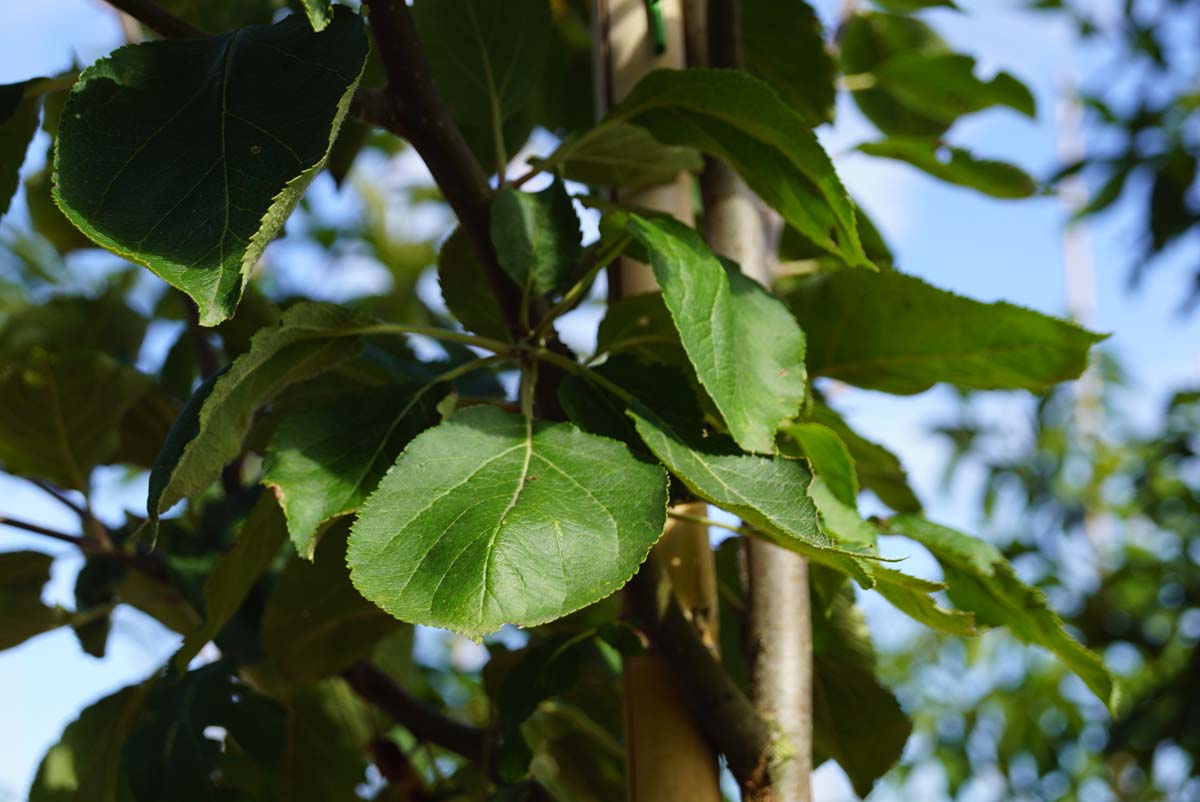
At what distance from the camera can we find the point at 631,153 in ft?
1.94

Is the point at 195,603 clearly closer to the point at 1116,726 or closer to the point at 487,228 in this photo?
the point at 487,228

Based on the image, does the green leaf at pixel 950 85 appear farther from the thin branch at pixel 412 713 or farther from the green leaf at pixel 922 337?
Answer: the thin branch at pixel 412 713

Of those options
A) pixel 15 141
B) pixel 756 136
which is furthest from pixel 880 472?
pixel 15 141

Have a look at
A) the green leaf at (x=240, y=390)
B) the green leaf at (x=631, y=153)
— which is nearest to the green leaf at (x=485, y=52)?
the green leaf at (x=631, y=153)

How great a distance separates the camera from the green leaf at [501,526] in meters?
0.37

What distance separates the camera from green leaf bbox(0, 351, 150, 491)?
762 mm

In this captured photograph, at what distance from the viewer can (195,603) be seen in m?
0.73

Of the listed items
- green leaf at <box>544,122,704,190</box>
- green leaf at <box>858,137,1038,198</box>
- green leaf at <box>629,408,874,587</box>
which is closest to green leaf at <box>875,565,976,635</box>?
green leaf at <box>629,408,874,587</box>

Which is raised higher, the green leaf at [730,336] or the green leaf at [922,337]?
the green leaf at [730,336]

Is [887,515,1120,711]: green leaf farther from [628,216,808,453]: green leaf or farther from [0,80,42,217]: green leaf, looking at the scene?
[0,80,42,217]: green leaf

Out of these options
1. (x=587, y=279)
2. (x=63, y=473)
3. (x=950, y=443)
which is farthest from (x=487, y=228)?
(x=950, y=443)

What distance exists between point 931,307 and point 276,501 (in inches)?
12.9

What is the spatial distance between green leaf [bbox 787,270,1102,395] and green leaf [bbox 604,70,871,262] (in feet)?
0.19

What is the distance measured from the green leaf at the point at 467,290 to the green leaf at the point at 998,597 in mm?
227
